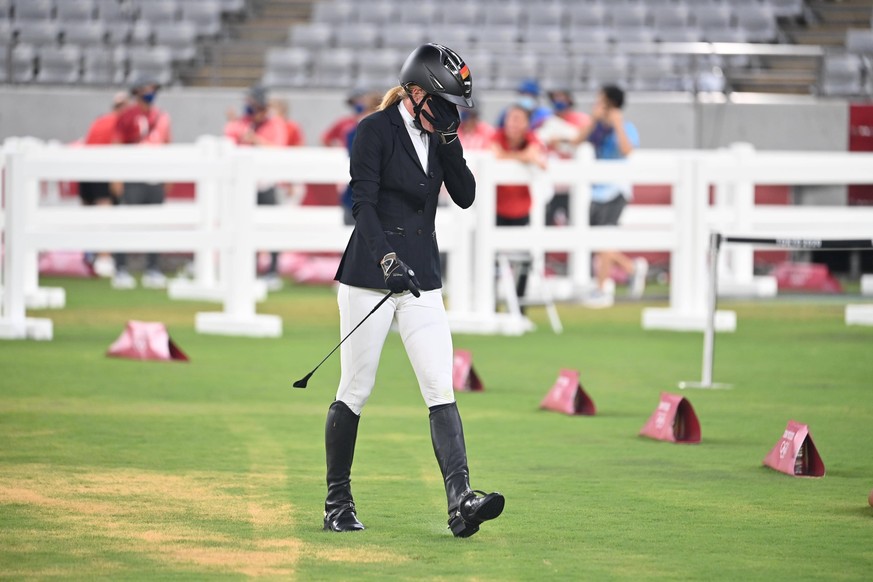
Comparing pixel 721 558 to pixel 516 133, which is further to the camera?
pixel 516 133

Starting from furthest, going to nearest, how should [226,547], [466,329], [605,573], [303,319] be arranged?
[303,319] → [466,329] → [226,547] → [605,573]

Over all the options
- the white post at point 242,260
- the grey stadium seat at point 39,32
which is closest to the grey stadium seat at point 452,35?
the grey stadium seat at point 39,32

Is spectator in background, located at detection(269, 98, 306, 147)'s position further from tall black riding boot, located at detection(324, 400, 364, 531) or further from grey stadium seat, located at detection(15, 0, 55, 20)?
tall black riding boot, located at detection(324, 400, 364, 531)

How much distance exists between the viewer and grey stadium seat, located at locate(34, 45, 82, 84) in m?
25.0

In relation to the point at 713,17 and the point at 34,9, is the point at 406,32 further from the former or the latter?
the point at 34,9

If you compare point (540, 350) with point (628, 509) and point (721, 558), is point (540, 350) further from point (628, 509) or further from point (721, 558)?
point (721, 558)

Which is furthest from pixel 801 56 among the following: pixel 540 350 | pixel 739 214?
pixel 540 350

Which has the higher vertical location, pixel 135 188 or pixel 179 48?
pixel 179 48

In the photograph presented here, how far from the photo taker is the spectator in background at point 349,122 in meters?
18.6

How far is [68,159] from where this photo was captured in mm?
13922

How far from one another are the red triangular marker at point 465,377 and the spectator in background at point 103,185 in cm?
980

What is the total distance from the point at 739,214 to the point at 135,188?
24.5ft

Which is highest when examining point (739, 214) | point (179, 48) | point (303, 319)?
point (179, 48)

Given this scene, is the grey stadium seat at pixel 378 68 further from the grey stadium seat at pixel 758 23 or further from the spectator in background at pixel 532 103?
the spectator in background at pixel 532 103
